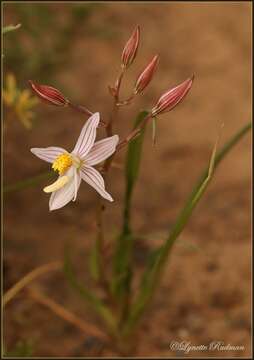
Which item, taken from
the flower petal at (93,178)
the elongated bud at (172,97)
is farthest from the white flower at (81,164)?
the elongated bud at (172,97)

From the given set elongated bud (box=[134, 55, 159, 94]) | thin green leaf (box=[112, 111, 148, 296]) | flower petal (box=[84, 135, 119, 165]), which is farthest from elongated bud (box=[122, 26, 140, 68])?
thin green leaf (box=[112, 111, 148, 296])

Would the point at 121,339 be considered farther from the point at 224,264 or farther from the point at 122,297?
the point at 224,264

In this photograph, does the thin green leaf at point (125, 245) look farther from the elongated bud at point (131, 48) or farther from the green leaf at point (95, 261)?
the elongated bud at point (131, 48)

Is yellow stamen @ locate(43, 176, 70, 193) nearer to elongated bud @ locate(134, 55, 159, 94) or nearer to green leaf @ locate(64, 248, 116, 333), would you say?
elongated bud @ locate(134, 55, 159, 94)

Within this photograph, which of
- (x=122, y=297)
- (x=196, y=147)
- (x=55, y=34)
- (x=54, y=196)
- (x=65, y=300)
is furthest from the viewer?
(x=55, y=34)

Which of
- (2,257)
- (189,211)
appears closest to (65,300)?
(2,257)

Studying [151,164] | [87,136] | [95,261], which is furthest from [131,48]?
[151,164]

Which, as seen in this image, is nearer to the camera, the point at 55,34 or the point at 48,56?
the point at 48,56

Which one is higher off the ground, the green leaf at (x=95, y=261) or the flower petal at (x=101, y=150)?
the flower petal at (x=101, y=150)
